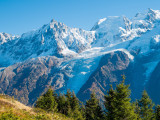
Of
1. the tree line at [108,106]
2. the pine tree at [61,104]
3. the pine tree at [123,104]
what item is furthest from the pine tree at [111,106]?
the pine tree at [61,104]

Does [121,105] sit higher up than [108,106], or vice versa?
[108,106]

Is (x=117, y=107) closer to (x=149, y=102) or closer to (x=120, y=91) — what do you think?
(x=120, y=91)

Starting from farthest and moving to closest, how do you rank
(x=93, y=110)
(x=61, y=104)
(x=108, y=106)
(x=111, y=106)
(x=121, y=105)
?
(x=61, y=104), (x=93, y=110), (x=108, y=106), (x=111, y=106), (x=121, y=105)

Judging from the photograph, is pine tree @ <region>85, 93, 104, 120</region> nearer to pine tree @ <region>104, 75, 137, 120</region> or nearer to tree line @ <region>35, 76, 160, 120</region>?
tree line @ <region>35, 76, 160, 120</region>

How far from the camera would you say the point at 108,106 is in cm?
3406

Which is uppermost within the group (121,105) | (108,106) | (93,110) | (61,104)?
(108,106)

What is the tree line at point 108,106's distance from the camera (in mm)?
32688

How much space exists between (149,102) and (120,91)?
23.2m

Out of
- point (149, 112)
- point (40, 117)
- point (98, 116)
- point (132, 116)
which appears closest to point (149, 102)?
point (149, 112)

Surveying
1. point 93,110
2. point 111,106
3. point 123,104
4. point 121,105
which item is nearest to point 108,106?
point 111,106

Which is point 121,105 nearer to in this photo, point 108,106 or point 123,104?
point 123,104

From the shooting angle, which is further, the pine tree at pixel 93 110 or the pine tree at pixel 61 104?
the pine tree at pixel 61 104

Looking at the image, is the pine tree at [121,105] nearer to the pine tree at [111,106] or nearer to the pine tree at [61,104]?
the pine tree at [111,106]

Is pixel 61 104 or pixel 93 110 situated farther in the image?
pixel 61 104
